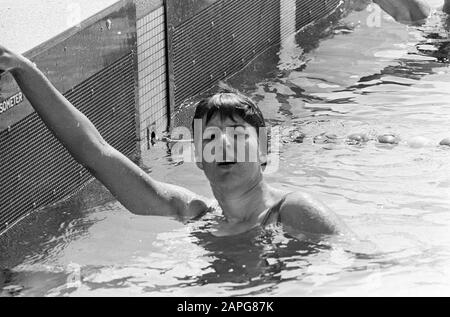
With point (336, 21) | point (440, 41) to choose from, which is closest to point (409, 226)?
point (440, 41)

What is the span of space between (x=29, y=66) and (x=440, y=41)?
5398 millimetres

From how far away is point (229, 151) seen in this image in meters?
5.59

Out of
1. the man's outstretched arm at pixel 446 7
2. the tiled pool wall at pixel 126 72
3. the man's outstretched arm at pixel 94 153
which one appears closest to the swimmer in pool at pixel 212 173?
the man's outstretched arm at pixel 94 153

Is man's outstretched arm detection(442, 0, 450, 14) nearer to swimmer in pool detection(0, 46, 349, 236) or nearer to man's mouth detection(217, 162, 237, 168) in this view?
swimmer in pool detection(0, 46, 349, 236)

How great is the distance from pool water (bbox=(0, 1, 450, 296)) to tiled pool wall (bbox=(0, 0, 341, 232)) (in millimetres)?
162

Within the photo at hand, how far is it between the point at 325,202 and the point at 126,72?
1.89m

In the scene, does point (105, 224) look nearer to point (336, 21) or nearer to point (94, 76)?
point (94, 76)

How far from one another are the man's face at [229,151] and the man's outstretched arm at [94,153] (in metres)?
0.41

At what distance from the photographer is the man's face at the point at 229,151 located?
562 cm

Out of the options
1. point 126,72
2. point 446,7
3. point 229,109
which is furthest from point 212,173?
point 446,7

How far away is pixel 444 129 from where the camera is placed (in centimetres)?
825

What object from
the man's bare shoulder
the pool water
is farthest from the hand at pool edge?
the man's bare shoulder

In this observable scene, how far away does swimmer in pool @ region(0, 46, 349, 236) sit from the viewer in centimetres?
563
